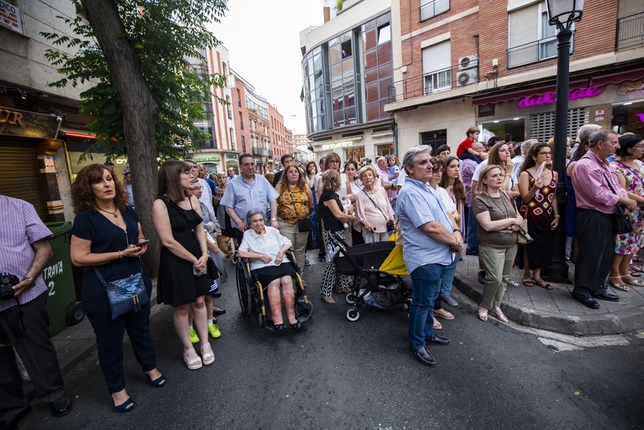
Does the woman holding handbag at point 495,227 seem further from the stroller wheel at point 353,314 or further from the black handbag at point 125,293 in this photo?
the black handbag at point 125,293

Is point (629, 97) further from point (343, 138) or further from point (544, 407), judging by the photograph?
point (343, 138)

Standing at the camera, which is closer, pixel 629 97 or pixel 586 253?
pixel 586 253

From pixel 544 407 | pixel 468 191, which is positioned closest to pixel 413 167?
pixel 544 407

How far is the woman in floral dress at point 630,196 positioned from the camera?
12.9 ft

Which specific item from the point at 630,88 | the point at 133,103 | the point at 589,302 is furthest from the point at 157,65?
the point at 630,88

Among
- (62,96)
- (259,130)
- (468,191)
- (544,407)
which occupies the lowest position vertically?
(544,407)

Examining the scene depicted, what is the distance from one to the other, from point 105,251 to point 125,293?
0.38 m

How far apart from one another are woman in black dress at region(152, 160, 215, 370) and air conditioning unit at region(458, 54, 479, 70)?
15.1 metres

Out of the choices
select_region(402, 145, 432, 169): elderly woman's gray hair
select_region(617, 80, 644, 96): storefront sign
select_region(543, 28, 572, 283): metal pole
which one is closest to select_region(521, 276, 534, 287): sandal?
select_region(543, 28, 572, 283): metal pole

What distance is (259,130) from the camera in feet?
179

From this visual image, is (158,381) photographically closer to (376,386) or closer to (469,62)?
(376,386)

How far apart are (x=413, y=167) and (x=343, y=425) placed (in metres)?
2.14

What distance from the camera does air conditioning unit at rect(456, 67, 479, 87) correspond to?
14.1 meters

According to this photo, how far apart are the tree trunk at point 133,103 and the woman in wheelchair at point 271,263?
2.74 metres
